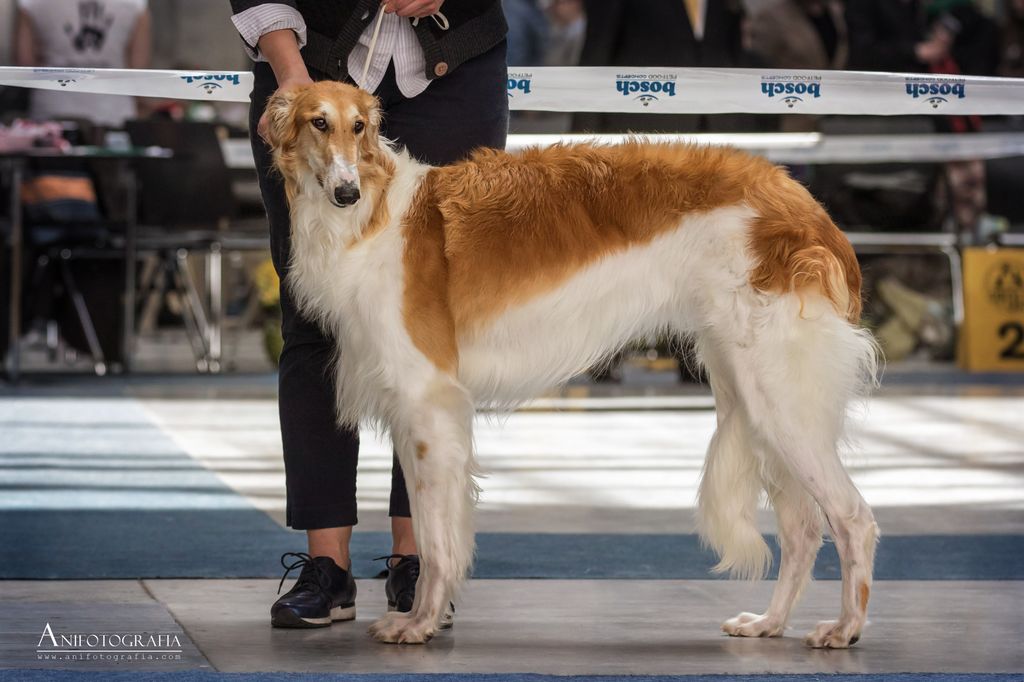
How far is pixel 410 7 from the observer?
3.03 metres

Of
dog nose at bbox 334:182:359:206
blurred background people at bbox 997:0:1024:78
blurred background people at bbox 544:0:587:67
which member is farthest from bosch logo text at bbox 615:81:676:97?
blurred background people at bbox 997:0:1024:78

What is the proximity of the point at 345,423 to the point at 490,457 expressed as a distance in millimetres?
2794

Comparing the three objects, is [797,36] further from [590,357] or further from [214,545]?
[590,357]

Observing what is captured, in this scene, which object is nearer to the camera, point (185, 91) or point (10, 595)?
point (10, 595)

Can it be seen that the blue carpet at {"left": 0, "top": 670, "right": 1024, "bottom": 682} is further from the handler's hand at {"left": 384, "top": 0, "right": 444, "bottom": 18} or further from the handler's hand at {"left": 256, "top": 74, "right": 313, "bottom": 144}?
the handler's hand at {"left": 384, "top": 0, "right": 444, "bottom": 18}

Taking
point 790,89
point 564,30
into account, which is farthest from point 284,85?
point 564,30

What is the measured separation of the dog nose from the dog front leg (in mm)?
388

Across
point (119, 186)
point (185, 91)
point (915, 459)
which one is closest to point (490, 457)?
point (915, 459)

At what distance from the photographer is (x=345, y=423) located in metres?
3.04

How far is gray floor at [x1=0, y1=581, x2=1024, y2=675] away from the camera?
2598 mm

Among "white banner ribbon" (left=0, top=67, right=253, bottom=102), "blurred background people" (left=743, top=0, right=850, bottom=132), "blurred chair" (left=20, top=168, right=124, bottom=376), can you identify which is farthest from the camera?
"blurred background people" (left=743, top=0, right=850, bottom=132)

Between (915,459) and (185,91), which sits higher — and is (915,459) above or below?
below

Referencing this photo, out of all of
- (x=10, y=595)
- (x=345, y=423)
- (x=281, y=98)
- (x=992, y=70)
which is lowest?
(x=10, y=595)

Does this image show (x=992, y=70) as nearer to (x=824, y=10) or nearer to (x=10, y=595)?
(x=824, y=10)
